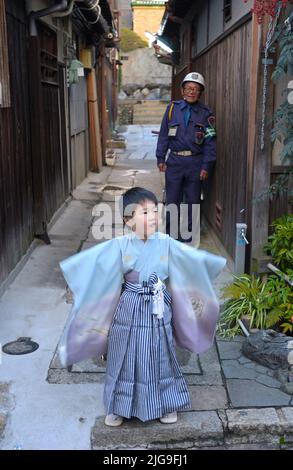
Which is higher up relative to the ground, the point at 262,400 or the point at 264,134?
the point at 264,134

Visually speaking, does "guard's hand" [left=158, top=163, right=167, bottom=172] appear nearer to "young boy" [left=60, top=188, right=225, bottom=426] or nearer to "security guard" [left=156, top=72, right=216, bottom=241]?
"security guard" [left=156, top=72, right=216, bottom=241]

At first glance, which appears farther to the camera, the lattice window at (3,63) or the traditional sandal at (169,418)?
the lattice window at (3,63)

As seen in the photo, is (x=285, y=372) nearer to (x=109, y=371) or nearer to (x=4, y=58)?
(x=109, y=371)

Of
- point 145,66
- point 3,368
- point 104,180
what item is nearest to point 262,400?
point 3,368

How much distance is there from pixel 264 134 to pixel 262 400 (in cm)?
246

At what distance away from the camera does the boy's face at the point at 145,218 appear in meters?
3.57

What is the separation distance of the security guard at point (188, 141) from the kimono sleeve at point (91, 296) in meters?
4.01

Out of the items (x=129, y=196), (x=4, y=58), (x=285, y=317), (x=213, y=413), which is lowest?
(x=213, y=413)

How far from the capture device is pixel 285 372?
A: 13.8 feet

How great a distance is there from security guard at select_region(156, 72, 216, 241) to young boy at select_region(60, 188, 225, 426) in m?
3.86

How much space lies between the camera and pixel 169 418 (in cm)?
370

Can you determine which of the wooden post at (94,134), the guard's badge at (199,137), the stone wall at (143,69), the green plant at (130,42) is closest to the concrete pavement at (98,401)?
the guard's badge at (199,137)

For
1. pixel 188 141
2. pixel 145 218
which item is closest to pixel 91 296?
pixel 145 218

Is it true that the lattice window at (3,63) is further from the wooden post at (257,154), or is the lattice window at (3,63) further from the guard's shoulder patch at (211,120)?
the guard's shoulder patch at (211,120)
